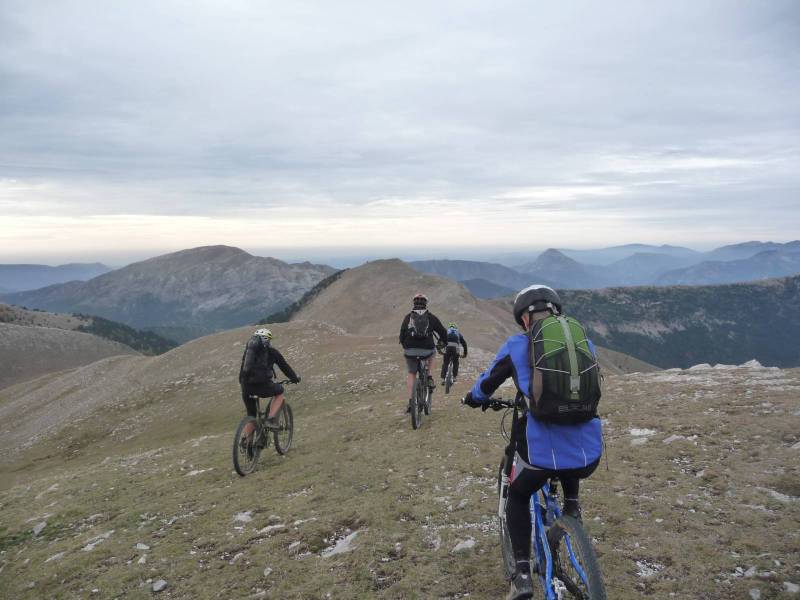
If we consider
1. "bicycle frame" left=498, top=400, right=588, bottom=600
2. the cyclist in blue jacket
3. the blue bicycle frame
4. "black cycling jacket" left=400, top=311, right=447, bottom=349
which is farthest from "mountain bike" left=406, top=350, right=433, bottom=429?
the blue bicycle frame

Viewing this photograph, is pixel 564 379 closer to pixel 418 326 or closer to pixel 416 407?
pixel 418 326

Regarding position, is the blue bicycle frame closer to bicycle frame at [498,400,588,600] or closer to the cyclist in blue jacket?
bicycle frame at [498,400,588,600]

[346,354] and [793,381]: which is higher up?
[793,381]

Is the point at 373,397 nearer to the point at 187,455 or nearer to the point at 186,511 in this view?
the point at 187,455

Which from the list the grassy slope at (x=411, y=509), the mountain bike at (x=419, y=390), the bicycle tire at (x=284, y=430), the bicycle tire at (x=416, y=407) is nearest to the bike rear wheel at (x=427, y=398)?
the mountain bike at (x=419, y=390)

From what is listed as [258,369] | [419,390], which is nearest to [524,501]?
[258,369]

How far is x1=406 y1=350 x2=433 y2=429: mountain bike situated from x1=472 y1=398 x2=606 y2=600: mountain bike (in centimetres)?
833

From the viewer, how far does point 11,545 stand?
10.6 m

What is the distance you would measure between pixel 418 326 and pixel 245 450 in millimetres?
6188

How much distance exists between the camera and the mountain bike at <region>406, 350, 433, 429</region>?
47.9ft

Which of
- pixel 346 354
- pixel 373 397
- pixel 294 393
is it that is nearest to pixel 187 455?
pixel 373 397

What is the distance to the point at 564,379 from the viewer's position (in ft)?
15.3

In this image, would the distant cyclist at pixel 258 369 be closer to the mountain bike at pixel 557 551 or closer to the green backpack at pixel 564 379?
the mountain bike at pixel 557 551

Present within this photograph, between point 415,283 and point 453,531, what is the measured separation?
439 feet
